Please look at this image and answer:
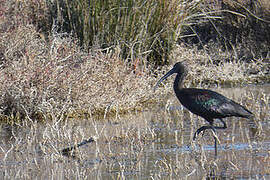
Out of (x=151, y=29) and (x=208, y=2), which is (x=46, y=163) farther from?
(x=208, y=2)

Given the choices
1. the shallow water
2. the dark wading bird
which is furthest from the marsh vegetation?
the dark wading bird

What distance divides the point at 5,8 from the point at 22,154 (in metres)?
6.73

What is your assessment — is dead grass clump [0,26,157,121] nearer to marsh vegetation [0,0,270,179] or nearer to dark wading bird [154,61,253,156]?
marsh vegetation [0,0,270,179]

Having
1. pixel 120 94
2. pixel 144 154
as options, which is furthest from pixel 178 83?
pixel 120 94

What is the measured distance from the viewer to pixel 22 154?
765 cm

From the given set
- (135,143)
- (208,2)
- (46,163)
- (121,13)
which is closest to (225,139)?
(135,143)

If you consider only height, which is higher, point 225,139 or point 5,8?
point 5,8

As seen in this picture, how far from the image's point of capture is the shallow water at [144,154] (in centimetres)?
643

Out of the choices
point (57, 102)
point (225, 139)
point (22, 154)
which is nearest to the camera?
point (22, 154)

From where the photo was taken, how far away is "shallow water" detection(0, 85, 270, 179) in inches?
253

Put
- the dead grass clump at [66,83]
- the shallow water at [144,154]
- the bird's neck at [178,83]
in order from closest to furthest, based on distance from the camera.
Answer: the shallow water at [144,154] → the bird's neck at [178,83] → the dead grass clump at [66,83]

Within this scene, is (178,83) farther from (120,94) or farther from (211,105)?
(120,94)

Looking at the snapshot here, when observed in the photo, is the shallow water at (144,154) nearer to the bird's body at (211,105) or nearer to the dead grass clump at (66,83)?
the bird's body at (211,105)

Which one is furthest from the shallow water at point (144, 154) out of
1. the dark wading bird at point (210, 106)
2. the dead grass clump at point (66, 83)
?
the dead grass clump at point (66, 83)
